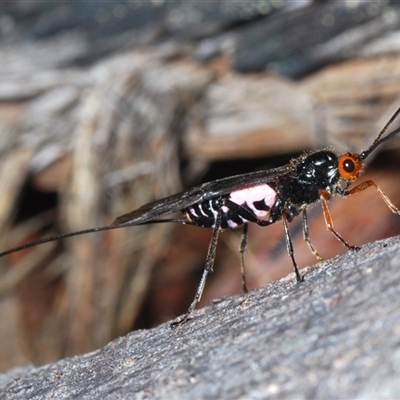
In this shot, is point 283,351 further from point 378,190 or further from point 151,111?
point 151,111

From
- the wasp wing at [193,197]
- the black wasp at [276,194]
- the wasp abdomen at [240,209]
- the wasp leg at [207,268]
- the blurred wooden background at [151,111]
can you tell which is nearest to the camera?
the wasp leg at [207,268]

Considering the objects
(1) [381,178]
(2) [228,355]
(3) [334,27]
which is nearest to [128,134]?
(3) [334,27]

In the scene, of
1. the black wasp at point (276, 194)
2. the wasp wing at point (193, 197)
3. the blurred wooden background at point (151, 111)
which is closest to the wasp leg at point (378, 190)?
the black wasp at point (276, 194)

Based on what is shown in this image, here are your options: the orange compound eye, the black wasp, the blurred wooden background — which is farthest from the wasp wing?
the blurred wooden background

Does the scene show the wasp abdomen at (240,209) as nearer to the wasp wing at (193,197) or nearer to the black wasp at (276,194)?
the black wasp at (276,194)

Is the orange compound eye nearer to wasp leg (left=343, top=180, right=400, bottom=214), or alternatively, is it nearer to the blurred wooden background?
wasp leg (left=343, top=180, right=400, bottom=214)

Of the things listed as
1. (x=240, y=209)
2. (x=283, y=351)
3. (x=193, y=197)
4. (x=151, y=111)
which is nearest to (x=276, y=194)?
(x=240, y=209)

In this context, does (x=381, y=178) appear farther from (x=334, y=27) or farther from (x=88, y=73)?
(x=88, y=73)
